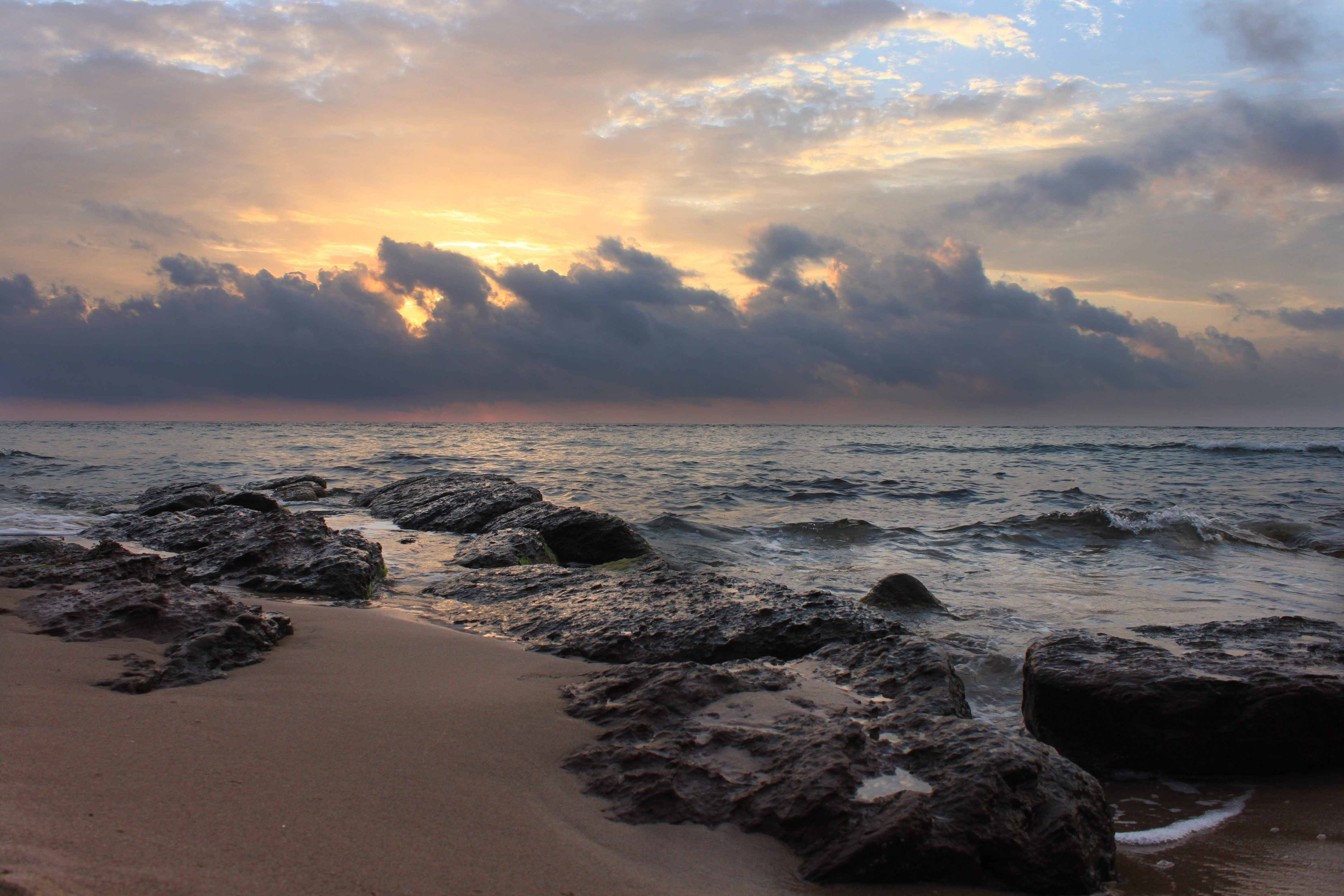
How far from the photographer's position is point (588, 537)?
7.62 m

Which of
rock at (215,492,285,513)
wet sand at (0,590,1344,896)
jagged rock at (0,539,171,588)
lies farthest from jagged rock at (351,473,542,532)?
wet sand at (0,590,1344,896)

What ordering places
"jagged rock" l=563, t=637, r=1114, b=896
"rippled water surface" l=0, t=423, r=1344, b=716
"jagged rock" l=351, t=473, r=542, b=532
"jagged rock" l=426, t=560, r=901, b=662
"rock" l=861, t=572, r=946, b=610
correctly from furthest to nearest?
"jagged rock" l=351, t=473, r=542, b=532 → "rippled water surface" l=0, t=423, r=1344, b=716 → "rock" l=861, t=572, r=946, b=610 → "jagged rock" l=426, t=560, r=901, b=662 → "jagged rock" l=563, t=637, r=1114, b=896

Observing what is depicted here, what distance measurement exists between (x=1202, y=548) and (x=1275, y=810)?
25.9 ft

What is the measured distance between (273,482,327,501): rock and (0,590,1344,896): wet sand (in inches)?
406

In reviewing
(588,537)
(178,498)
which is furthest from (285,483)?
(588,537)

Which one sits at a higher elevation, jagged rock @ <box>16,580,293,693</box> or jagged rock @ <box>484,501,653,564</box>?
jagged rock @ <box>16,580,293,693</box>

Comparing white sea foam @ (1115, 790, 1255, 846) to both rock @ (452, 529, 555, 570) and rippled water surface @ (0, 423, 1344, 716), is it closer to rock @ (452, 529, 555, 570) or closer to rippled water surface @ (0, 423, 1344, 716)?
rippled water surface @ (0, 423, 1344, 716)

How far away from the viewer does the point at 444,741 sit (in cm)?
253

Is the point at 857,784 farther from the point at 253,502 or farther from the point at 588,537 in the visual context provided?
the point at 253,502

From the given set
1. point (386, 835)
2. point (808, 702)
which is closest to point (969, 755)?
point (808, 702)

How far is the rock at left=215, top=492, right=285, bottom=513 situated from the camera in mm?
9539

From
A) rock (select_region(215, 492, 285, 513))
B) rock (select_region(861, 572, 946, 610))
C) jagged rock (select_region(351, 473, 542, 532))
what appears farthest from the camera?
rock (select_region(215, 492, 285, 513))

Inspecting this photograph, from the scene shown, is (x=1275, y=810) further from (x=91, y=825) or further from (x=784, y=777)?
(x=91, y=825)

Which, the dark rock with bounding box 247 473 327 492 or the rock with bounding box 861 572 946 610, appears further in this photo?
the dark rock with bounding box 247 473 327 492
